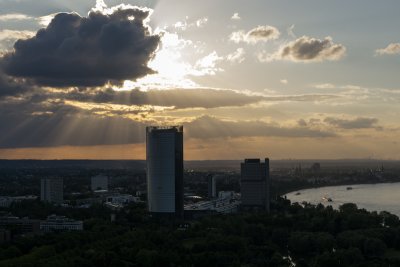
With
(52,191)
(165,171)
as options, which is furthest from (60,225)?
(52,191)

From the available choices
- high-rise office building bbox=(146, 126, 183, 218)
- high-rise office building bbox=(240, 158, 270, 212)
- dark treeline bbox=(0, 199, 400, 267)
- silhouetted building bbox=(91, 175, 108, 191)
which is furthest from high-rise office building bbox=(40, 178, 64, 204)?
dark treeline bbox=(0, 199, 400, 267)

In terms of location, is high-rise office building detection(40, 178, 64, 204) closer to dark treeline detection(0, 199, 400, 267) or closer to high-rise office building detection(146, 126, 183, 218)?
high-rise office building detection(146, 126, 183, 218)

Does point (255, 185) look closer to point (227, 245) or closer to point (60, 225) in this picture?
point (60, 225)

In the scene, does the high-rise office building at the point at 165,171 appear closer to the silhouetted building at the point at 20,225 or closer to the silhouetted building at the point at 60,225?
the silhouetted building at the point at 60,225

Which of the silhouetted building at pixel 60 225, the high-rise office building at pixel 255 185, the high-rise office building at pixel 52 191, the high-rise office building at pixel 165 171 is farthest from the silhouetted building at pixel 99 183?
the silhouetted building at pixel 60 225

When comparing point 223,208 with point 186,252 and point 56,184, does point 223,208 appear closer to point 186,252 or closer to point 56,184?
point 56,184
